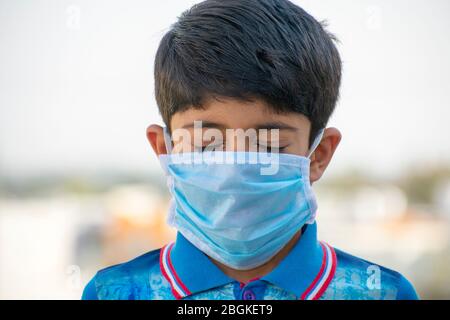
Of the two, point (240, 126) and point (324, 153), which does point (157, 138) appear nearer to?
point (240, 126)

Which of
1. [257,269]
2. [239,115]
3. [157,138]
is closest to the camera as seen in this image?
[239,115]

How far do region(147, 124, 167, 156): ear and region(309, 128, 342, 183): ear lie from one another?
49 cm

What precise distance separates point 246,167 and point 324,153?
0.34m

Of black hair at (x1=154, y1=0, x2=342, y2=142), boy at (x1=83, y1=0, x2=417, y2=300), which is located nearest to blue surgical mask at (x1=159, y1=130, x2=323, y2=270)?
boy at (x1=83, y1=0, x2=417, y2=300)

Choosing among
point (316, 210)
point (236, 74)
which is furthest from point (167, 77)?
point (316, 210)

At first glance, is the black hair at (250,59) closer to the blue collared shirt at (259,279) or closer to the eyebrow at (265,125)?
the eyebrow at (265,125)

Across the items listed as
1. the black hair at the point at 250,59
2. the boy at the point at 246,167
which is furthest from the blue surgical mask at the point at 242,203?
the black hair at the point at 250,59

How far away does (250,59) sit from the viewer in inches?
70.2

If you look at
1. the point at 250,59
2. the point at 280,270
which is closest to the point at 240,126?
the point at 250,59

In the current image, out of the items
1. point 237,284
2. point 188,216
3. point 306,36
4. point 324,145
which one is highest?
point 306,36

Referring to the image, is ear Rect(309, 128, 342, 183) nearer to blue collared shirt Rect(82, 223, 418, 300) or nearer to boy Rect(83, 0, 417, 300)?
Answer: boy Rect(83, 0, 417, 300)
